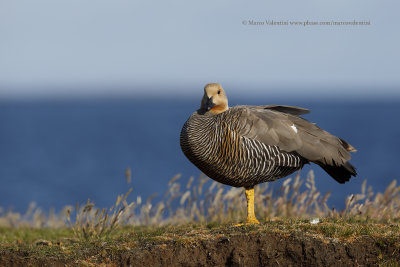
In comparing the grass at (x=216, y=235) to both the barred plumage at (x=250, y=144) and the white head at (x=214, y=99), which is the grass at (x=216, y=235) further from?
the white head at (x=214, y=99)

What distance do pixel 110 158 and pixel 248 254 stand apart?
5112 cm

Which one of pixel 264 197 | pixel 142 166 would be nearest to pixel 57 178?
pixel 142 166

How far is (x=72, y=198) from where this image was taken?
38281 millimetres

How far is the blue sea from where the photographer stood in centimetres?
3872

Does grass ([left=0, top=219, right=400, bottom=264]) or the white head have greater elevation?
the white head

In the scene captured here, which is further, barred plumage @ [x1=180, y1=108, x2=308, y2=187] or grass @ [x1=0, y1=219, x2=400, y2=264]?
barred plumage @ [x1=180, y1=108, x2=308, y2=187]

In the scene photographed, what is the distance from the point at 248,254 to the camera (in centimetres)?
632

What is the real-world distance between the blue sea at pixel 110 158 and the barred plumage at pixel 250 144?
12.5m

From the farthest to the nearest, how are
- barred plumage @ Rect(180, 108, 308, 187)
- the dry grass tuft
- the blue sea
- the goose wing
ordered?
the blue sea
the dry grass tuft
the goose wing
barred plumage @ Rect(180, 108, 308, 187)

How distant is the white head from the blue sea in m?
12.6

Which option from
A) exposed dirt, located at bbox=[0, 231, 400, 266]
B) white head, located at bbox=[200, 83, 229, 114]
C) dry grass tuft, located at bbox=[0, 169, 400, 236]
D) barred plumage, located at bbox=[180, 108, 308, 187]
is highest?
white head, located at bbox=[200, 83, 229, 114]

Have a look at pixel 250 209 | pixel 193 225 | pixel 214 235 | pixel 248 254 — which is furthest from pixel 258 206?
pixel 248 254

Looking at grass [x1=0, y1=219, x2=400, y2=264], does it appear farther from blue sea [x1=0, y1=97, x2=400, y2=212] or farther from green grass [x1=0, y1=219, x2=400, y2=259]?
blue sea [x1=0, y1=97, x2=400, y2=212]

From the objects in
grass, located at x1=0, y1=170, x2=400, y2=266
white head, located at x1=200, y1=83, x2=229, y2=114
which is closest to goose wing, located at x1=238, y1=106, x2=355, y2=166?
white head, located at x1=200, y1=83, x2=229, y2=114
